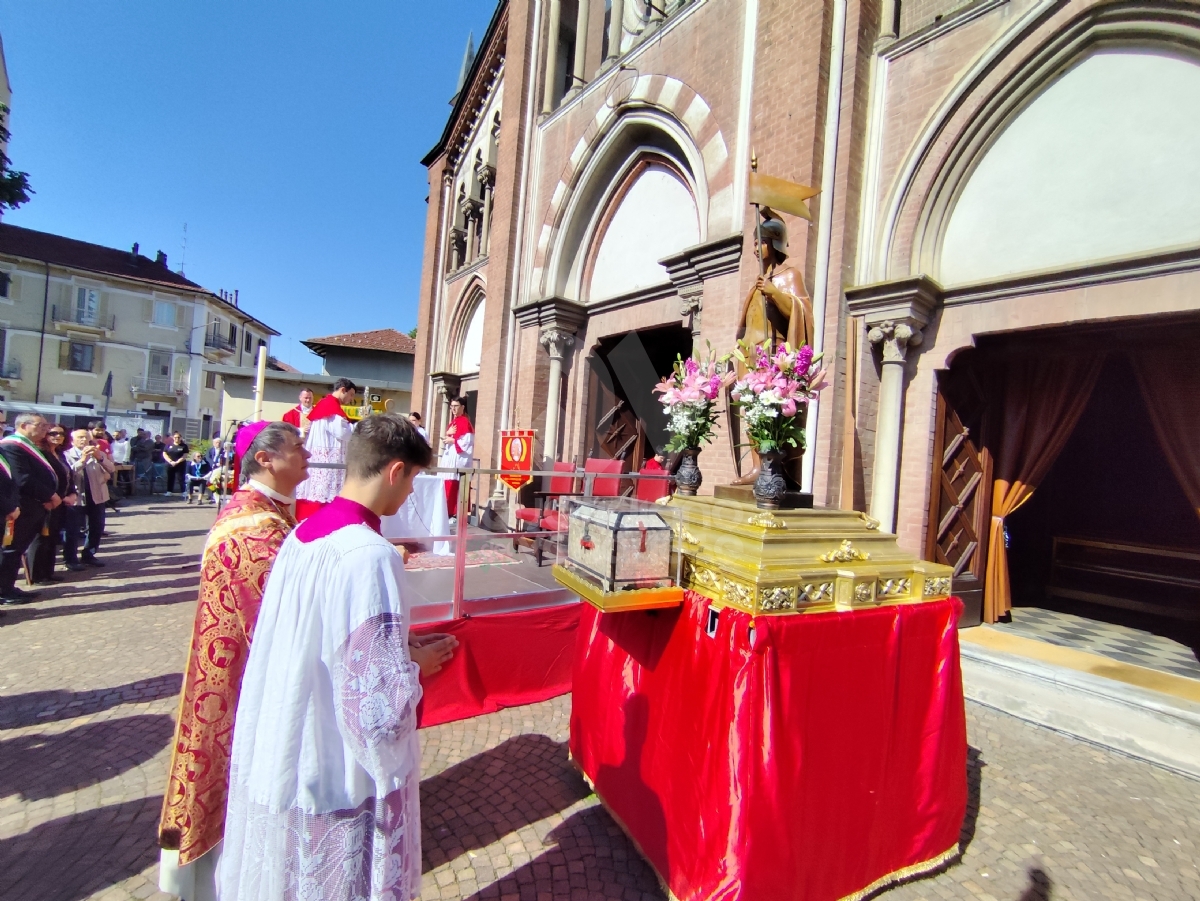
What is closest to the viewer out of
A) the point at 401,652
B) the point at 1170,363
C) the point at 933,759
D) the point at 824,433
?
the point at 401,652

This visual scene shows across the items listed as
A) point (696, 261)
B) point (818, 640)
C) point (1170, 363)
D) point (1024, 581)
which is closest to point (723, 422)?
point (696, 261)

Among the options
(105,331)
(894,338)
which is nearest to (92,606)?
(894,338)

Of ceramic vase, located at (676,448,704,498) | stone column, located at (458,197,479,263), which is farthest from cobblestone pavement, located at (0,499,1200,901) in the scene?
stone column, located at (458,197,479,263)

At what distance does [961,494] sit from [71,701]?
760 cm

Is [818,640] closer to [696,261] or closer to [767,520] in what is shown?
[767,520]

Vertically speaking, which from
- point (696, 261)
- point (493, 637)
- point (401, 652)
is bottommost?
point (493, 637)

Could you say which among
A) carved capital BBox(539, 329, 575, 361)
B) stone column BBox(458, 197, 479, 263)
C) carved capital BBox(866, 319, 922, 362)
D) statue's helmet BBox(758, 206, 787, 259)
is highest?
stone column BBox(458, 197, 479, 263)

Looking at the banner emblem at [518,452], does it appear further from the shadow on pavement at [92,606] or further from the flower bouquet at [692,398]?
the flower bouquet at [692,398]

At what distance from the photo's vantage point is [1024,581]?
323 inches

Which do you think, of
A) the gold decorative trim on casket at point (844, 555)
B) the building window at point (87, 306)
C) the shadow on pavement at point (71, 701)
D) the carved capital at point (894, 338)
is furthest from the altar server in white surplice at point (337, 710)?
the building window at point (87, 306)

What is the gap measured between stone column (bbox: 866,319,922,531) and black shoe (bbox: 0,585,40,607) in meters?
8.85

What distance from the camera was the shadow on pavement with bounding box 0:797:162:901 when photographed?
2.23 meters

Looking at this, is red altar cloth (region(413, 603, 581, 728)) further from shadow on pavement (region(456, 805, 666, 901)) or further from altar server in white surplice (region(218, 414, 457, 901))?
altar server in white surplice (region(218, 414, 457, 901))

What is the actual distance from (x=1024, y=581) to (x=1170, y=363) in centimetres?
402
